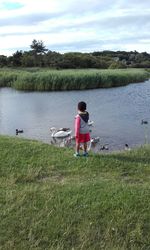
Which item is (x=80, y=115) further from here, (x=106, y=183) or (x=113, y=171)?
(x=106, y=183)

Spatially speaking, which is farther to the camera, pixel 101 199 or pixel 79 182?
pixel 79 182

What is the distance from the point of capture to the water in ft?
55.4

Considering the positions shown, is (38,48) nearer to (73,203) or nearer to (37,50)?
(37,50)

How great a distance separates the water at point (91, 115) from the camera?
55.4 feet

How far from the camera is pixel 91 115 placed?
22984mm

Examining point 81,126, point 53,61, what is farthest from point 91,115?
point 53,61

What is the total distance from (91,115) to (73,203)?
54.9 feet

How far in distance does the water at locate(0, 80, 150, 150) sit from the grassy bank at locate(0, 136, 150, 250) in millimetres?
6209

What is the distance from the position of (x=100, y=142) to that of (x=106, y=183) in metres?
8.24

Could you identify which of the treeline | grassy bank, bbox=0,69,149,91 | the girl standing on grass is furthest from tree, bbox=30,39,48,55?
the girl standing on grass

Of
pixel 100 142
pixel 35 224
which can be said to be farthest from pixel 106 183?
pixel 100 142

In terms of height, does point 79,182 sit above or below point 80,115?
below

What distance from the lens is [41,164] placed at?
812cm

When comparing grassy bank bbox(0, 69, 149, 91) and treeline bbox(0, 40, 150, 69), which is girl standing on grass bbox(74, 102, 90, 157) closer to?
grassy bank bbox(0, 69, 149, 91)
